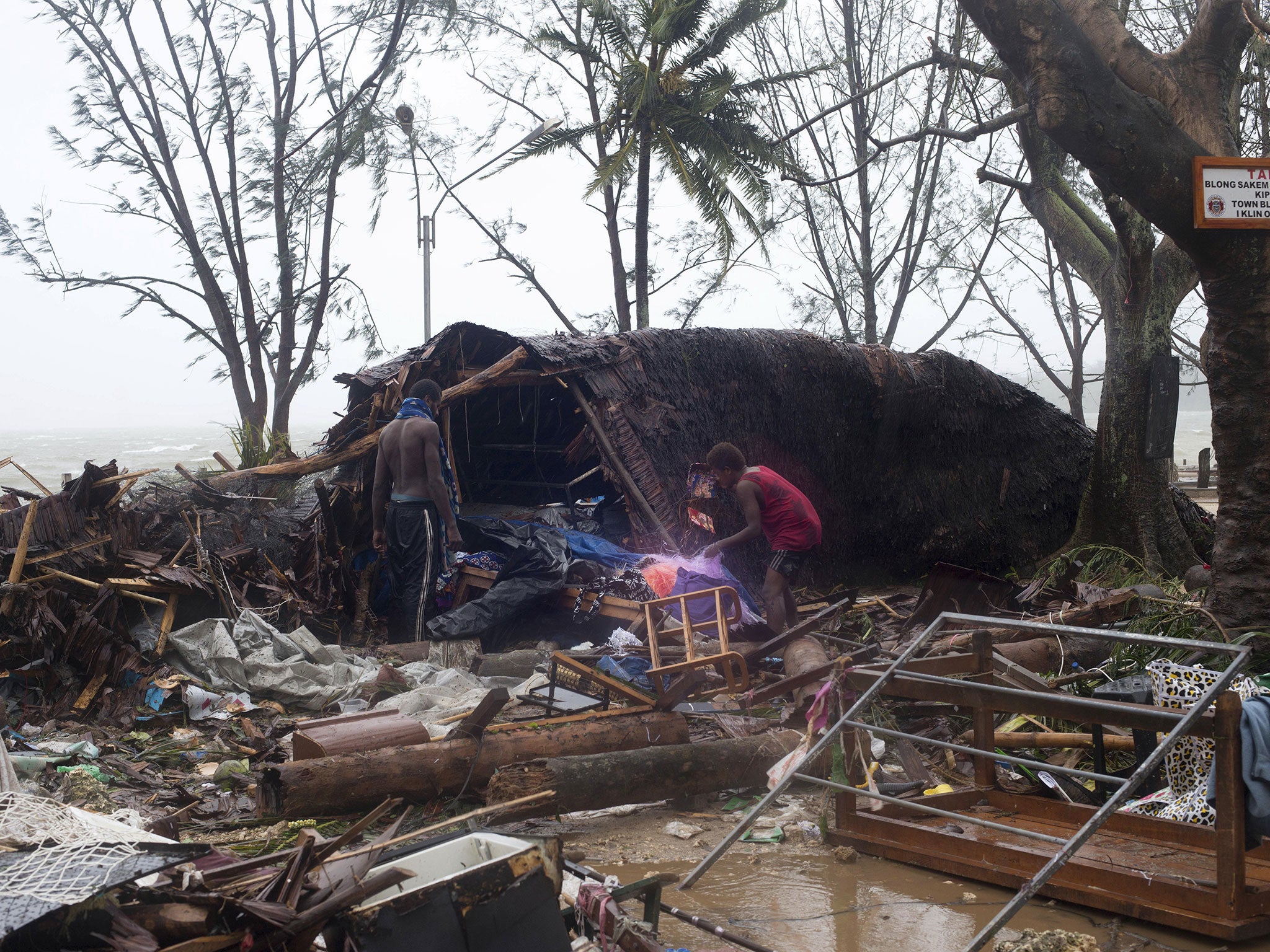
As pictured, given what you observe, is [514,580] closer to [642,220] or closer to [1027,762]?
[1027,762]

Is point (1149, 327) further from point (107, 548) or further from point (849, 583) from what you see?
point (107, 548)

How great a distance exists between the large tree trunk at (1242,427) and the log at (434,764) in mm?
3257

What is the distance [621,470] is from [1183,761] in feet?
17.8

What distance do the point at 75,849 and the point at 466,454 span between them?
31.7 feet

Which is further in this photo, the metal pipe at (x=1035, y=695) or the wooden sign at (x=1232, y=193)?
the wooden sign at (x=1232, y=193)

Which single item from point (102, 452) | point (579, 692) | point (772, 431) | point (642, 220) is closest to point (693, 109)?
point (642, 220)

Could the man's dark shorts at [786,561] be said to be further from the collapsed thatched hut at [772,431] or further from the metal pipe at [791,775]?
the metal pipe at [791,775]

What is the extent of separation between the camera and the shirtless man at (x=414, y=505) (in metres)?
7.68

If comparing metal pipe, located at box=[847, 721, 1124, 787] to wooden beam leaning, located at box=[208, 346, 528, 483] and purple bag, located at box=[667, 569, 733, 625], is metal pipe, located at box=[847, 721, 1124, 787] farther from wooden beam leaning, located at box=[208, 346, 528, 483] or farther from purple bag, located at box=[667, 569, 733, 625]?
wooden beam leaning, located at box=[208, 346, 528, 483]

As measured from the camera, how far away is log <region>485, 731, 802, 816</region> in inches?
163

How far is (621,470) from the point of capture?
28.5 feet

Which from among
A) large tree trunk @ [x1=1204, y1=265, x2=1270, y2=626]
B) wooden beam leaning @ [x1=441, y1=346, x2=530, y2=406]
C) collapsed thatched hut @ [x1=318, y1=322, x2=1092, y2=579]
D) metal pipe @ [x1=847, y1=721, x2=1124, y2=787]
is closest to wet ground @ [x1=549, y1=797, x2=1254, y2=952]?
metal pipe @ [x1=847, y1=721, x2=1124, y2=787]

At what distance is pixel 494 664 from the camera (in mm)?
6777

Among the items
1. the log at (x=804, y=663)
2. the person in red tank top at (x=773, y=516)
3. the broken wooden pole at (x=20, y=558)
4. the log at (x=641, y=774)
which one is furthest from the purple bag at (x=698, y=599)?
the broken wooden pole at (x=20, y=558)
